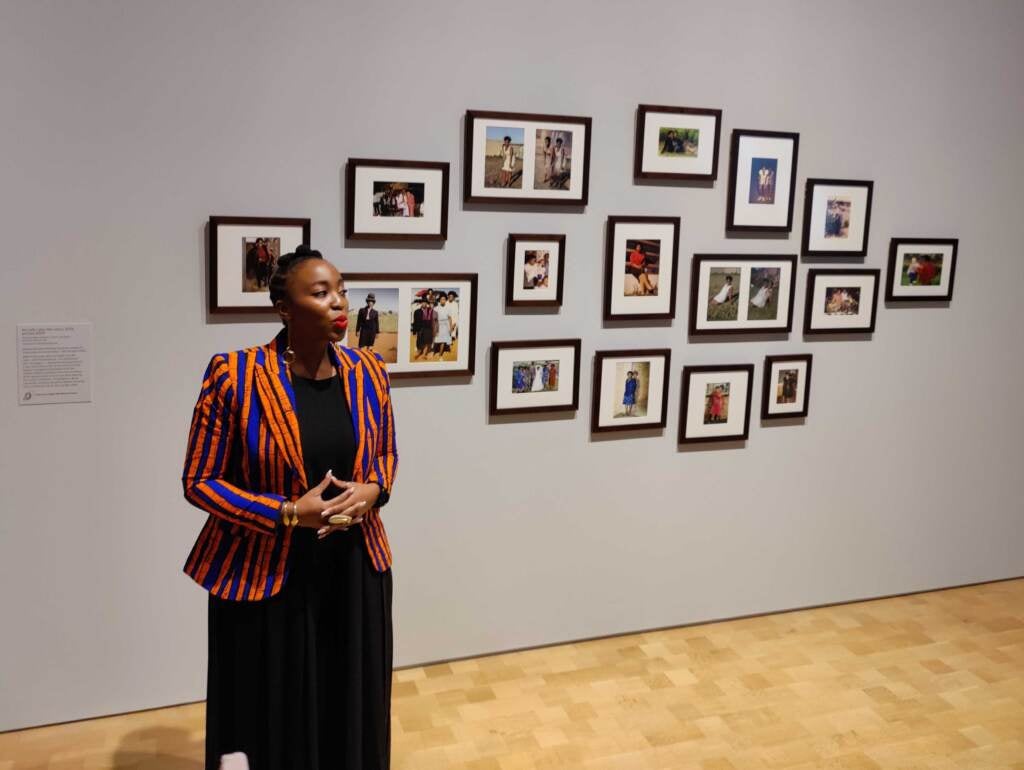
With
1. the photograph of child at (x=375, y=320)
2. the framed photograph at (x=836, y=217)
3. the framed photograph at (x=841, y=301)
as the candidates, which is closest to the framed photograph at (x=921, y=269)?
the framed photograph at (x=841, y=301)

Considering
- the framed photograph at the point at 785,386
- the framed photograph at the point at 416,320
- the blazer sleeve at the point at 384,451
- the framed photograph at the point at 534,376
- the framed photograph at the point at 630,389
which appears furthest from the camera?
the framed photograph at the point at 785,386

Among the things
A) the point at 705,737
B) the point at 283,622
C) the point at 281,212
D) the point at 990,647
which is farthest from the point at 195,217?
the point at 990,647

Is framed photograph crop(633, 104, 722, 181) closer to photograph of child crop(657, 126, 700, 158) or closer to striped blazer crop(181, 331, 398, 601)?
photograph of child crop(657, 126, 700, 158)

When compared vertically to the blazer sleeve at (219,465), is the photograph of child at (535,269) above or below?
above

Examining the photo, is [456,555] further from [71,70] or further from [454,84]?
[71,70]

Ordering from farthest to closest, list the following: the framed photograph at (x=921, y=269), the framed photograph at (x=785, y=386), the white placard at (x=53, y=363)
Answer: the framed photograph at (x=921, y=269)
the framed photograph at (x=785, y=386)
the white placard at (x=53, y=363)

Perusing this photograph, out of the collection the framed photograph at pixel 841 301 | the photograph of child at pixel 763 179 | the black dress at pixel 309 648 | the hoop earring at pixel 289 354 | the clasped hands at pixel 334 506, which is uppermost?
the photograph of child at pixel 763 179

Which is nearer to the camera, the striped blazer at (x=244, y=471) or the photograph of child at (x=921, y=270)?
the striped blazer at (x=244, y=471)

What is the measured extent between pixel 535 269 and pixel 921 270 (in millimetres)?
2226

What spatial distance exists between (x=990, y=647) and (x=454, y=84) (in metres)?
3.81

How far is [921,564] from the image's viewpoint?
575 cm

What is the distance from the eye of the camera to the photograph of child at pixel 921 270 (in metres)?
5.33

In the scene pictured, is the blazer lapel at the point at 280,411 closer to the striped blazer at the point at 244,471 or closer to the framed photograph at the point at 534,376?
the striped blazer at the point at 244,471

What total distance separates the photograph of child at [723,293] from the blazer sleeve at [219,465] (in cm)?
271
